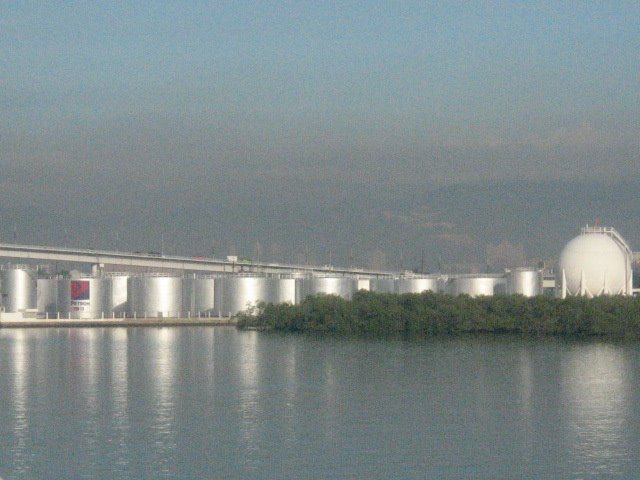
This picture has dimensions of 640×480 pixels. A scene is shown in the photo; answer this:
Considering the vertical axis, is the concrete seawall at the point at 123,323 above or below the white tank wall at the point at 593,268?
below

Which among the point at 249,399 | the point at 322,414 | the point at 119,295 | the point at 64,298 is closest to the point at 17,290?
the point at 64,298

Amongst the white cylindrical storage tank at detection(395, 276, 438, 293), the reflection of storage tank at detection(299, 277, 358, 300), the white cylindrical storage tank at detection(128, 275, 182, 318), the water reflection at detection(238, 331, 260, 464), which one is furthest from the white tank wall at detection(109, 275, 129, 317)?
the water reflection at detection(238, 331, 260, 464)

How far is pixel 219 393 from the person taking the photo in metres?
19.5

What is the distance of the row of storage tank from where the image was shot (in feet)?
145

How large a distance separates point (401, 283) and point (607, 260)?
10.2m

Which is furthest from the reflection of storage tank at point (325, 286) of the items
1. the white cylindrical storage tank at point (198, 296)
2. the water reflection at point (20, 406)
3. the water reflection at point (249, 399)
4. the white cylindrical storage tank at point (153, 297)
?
the water reflection at point (20, 406)

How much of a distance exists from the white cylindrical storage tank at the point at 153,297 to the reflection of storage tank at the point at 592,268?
15.2m

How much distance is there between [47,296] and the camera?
46188mm

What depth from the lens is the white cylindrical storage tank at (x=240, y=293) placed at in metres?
44.1

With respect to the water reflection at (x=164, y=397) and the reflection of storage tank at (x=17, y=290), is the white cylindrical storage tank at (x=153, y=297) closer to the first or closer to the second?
the reflection of storage tank at (x=17, y=290)

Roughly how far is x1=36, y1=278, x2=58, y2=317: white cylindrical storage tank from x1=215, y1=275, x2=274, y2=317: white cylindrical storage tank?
678 cm

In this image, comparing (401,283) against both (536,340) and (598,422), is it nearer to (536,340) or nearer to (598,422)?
(536,340)

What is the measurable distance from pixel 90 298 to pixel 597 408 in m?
30.0

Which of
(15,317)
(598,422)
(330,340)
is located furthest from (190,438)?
(15,317)
